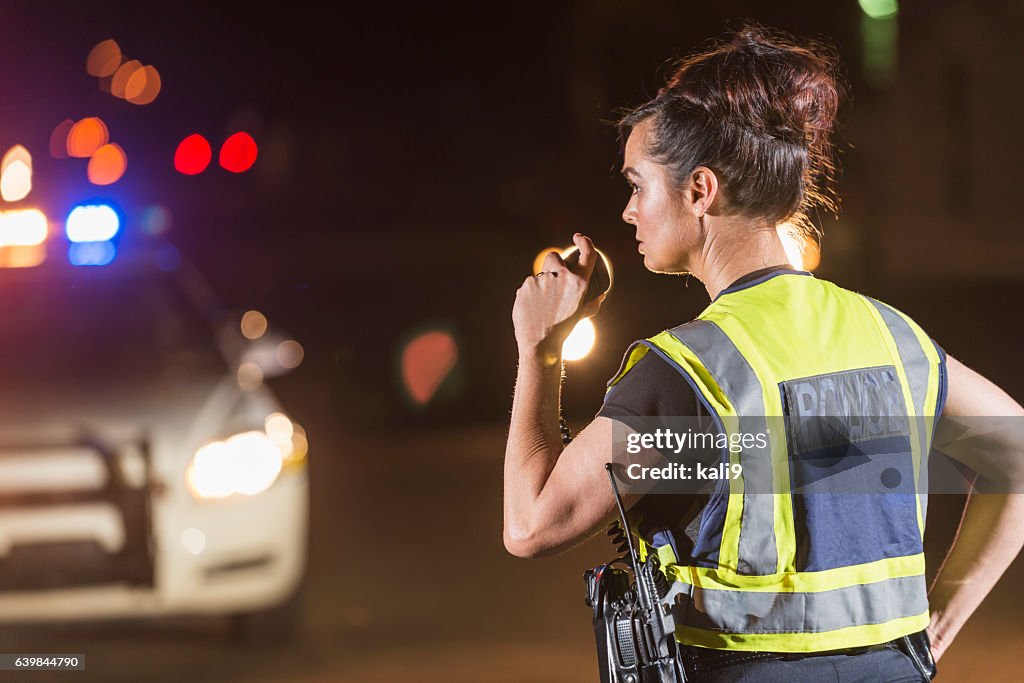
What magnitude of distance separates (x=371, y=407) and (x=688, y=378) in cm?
1453

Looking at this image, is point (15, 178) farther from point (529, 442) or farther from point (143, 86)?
point (143, 86)

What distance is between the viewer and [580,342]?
2172 mm

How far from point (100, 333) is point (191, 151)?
18.8 m

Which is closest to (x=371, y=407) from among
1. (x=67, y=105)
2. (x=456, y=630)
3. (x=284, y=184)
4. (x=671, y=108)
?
(x=67, y=105)

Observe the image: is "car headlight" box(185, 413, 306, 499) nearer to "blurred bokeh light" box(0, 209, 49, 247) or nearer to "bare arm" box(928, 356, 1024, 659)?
"blurred bokeh light" box(0, 209, 49, 247)

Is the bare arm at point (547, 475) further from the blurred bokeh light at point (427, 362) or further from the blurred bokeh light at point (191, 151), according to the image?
the blurred bokeh light at point (191, 151)

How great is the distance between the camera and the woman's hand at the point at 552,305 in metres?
1.88

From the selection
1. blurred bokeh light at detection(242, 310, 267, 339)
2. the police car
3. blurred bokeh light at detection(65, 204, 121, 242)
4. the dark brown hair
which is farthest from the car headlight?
blurred bokeh light at detection(242, 310, 267, 339)

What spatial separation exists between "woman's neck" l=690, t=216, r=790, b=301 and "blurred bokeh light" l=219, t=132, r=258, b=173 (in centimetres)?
2413

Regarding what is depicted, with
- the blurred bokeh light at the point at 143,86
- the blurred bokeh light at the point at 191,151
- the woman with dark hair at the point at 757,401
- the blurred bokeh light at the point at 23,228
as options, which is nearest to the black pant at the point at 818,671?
the woman with dark hair at the point at 757,401

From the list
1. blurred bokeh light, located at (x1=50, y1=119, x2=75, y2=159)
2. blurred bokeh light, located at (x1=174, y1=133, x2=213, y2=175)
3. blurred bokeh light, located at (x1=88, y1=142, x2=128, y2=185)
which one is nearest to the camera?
blurred bokeh light, located at (x1=88, y1=142, x2=128, y2=185)

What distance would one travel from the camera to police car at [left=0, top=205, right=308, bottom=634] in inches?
178

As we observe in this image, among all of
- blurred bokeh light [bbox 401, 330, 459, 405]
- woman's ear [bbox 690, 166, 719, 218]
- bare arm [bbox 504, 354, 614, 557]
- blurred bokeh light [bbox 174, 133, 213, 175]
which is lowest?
bare arm [bbox 504, 354, 614, 557]

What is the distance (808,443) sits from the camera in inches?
67.7
